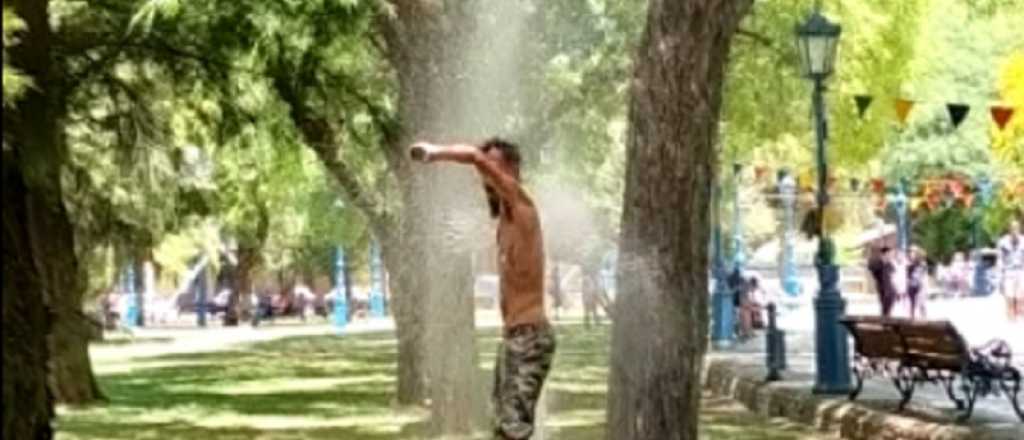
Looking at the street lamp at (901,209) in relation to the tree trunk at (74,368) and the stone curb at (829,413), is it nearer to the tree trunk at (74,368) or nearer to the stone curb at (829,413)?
the stone curb at (829,413)

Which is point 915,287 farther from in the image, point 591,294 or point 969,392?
point 969,392

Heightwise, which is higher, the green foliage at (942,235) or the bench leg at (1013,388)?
the green foliage at (942,235)

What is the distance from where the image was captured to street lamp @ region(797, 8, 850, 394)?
1914cm

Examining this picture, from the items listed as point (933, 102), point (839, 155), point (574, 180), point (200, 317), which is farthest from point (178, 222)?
point (200, 317)

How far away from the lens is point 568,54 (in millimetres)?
27906

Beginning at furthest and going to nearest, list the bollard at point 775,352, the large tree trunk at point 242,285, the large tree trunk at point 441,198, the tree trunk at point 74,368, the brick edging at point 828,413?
the large tree trunk at point 242,285 < the tree trunk at point 74,368 < the bollard at point 775,352 < the large tree trunk at point 441,198 < the brick edging at point 828,413

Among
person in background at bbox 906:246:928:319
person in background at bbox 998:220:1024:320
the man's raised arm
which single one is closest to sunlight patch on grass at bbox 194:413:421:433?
the man's raised arm

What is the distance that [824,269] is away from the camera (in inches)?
771

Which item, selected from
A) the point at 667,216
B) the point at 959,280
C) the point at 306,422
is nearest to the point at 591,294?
the point at 959,280

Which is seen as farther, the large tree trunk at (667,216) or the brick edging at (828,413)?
the brick edging at (828,413)

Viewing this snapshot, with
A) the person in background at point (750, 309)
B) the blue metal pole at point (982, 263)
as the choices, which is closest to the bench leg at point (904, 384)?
the person in background at point (750, 309)

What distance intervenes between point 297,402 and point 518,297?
49.0ft

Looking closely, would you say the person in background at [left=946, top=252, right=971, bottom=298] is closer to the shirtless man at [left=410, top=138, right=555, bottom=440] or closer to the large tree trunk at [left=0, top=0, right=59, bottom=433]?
the shirtless man at [left=410, top=138, right=555, bottom=440]

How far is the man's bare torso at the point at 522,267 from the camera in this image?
32.6 feet
